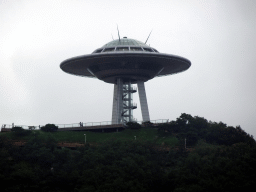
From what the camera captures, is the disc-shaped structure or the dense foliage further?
the disc-shaped structure

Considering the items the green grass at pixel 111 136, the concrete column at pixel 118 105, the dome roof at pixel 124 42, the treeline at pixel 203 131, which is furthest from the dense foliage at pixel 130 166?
the dome roof at pixel 124 42

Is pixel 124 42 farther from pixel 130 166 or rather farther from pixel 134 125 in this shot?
pixel 130 166

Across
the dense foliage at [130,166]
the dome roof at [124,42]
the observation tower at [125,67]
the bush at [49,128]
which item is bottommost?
the dense foliage at [130,166]

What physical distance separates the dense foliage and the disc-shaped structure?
19.6m

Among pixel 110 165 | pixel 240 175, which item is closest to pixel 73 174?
pixel 110 165

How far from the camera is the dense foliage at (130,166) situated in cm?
6200

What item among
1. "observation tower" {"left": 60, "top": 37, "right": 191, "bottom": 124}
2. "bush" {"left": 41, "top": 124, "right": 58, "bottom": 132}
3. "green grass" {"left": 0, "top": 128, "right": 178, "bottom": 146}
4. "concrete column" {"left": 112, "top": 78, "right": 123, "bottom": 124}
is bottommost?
"green grass" {"left": 0, "top": 128, "right": 178, "bottom": 146}

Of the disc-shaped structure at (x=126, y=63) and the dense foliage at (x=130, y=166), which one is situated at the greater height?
the disc-shaped structure at (x=126, y=63)

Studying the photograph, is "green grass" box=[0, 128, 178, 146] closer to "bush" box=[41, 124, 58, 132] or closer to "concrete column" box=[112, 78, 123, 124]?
"bush" box=[41, 124, 58, 132]

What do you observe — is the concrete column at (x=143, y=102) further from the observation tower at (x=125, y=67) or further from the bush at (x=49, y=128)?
the bush at (x=49, y=128)

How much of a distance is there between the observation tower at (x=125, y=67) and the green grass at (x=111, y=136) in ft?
33.0

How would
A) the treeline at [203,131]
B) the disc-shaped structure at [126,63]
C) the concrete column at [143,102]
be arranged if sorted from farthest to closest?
the concrete column at [143,102], the disc-shaped structure at [126,63], the treeline at [203,131]

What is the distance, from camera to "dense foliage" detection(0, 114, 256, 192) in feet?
203

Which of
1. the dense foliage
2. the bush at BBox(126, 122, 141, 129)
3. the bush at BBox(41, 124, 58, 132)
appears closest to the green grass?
the bush at BBox(126, 122, 141, 129)
